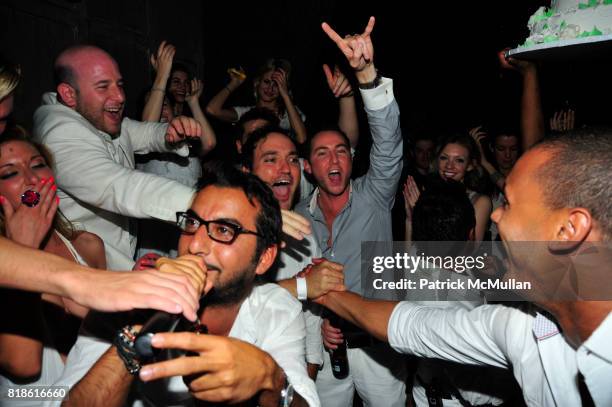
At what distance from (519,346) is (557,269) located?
41cm

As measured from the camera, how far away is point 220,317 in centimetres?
190

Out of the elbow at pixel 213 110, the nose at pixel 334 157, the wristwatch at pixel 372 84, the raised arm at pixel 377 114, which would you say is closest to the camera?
the raised arm at pixel 377 114

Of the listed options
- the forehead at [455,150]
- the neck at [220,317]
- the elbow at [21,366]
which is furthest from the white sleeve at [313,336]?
the forehead at [455,150]

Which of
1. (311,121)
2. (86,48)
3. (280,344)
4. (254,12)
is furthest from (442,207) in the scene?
(254,12)

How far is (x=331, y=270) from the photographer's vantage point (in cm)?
235

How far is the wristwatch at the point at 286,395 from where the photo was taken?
4.80ft

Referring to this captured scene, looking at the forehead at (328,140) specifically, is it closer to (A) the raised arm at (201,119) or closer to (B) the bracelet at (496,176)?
(A) the raised arm at (201,119)

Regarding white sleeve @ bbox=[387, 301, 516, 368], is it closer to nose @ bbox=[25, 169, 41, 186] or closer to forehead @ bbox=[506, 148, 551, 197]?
forehead @ bbox=[506, 148, 551, 197]

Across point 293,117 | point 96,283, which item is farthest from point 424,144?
point 96,283

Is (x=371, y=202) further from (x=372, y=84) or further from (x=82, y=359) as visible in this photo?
(x=82, y=359)

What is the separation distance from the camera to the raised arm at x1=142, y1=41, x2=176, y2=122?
12.5 ft

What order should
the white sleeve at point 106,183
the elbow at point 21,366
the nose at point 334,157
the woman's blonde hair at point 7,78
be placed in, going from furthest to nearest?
the nose at point 334,157
the white sleeve at point 106,183
the woman's blonde hair at point 7,78
the elbow at point 21,366

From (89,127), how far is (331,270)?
5.57 ft

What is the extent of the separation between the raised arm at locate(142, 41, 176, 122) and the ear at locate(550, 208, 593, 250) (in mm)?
3416
